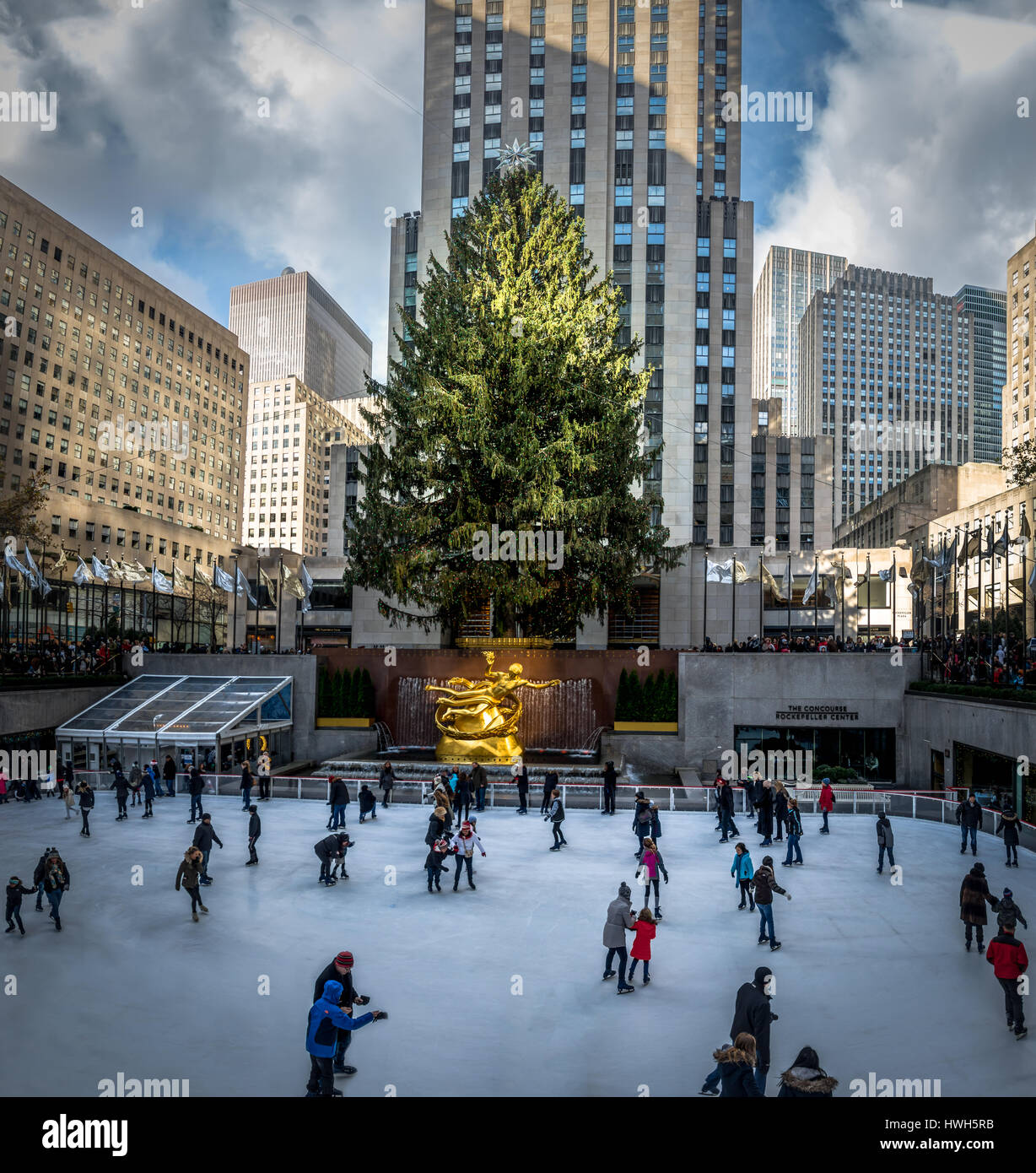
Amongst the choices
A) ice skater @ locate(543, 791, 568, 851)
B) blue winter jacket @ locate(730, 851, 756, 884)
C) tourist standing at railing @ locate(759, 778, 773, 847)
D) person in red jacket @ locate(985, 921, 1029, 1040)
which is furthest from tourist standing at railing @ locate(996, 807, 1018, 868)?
ice skater @ locate(543, 791, 568, 851)

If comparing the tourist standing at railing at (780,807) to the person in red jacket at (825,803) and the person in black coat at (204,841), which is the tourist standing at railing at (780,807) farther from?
the person in black coat at (204,841)

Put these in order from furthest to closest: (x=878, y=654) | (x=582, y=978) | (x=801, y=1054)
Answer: (x=878, y=654)
(x=582, y=978)
(x=801, y=1054)

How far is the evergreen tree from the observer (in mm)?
33594

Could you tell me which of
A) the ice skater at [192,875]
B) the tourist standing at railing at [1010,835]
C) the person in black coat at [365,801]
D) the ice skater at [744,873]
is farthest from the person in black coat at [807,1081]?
the person in black coat at [365,801]

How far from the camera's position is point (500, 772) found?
1171 inches

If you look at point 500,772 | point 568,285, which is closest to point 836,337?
point 568,285

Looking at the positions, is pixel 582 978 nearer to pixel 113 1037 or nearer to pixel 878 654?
pixel 113 1037

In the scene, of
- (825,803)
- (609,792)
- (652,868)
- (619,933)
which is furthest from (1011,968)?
(609,792)

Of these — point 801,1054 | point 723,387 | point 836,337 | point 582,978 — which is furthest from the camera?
point 836,337

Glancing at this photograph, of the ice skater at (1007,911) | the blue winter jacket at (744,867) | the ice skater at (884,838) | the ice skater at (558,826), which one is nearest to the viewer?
the ice skater at (1007,911)

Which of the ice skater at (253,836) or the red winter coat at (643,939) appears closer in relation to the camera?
the red winter coat at (643,939)

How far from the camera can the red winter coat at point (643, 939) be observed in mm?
11312

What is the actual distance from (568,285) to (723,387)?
34322mm

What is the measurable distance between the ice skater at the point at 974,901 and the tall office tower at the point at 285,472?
487 feet
